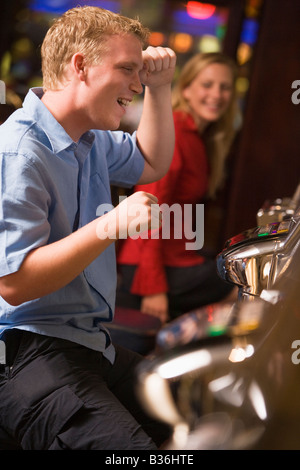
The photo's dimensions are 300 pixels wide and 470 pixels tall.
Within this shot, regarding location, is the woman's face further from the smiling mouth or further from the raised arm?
the smiling mouth

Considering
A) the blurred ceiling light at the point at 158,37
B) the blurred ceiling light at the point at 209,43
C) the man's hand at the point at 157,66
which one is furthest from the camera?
the blurred ceiling light at the point at 209,43

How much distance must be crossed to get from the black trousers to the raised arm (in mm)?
396

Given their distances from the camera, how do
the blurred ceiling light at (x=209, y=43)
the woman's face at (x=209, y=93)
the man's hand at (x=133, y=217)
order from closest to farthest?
the man's hand at (x=133, y=217) → the woman's face at (x=209, y=93) → the blurred ceiling light at (x=209, y=43)

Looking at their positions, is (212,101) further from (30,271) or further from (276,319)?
(276,319)

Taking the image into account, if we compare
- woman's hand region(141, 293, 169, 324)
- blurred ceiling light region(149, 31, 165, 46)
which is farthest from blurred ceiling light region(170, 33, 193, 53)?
woman's hand region(141, 293, 169, 324)

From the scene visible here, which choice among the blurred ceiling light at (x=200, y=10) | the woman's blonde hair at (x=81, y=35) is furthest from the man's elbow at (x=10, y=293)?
the blurred ceiling light at (x=200, y=10)

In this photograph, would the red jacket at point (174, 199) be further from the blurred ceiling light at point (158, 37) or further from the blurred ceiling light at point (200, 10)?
the blurred ceiling light at point (200, 10)

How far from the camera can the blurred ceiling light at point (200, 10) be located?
3535 mm

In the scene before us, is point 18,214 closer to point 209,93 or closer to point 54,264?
point 54,264

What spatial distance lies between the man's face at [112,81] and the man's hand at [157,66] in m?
0.07

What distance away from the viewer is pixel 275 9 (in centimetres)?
355

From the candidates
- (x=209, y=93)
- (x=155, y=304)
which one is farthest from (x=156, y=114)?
(x=209, y=93)
